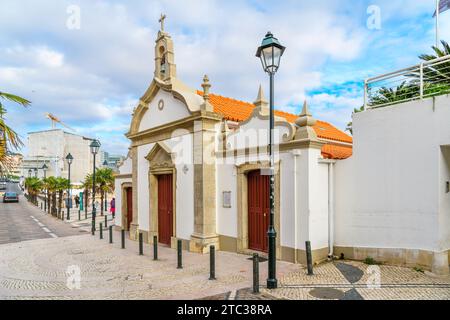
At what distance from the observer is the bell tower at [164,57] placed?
501 inches

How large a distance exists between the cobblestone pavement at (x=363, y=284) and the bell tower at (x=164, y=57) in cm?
894

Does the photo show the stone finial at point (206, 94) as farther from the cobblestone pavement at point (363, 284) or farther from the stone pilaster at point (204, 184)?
the cobblestone pavement at point (363, 284)

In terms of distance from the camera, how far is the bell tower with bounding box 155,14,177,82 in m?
12.7

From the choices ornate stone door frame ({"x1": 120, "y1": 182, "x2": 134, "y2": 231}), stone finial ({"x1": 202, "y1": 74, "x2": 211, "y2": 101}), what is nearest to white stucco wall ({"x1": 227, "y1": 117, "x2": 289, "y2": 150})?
stone finial ({"x1": 202, "y1": 74, "x2": 211, "y2": 101})

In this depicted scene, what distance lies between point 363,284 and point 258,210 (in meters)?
3.81

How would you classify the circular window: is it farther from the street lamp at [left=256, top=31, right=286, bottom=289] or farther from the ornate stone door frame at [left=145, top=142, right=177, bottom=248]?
the street lamp at [left=256, top=31, right=286, bottom=289]

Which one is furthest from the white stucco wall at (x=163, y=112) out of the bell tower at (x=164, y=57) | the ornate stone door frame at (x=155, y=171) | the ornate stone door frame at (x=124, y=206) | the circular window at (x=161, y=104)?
the ornate stone door frame at (x=124, y=206)

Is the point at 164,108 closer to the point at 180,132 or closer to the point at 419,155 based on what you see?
the point at 180,132

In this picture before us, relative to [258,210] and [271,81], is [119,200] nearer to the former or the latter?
[258,210]

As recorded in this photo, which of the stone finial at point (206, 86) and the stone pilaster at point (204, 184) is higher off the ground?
the stone finial at point (206, 86)

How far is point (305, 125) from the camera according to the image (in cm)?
862

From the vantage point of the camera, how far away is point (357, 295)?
20.2 ft

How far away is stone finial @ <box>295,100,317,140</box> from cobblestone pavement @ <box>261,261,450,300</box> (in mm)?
3501
